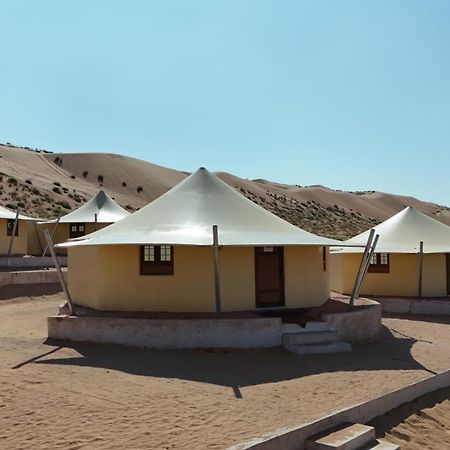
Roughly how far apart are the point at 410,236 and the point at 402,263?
123 cm

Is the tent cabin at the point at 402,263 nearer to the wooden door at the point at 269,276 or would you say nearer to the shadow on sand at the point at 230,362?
the wooden door at the point at 269,276

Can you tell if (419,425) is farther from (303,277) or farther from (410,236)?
(410,236)

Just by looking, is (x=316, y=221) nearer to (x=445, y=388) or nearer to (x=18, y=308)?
(x=18, y=308)

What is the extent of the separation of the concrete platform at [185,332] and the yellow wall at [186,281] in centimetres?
176

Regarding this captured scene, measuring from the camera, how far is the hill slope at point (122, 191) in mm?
54062

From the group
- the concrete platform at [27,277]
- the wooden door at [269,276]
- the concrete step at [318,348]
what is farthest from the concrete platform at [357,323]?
the concrete platform at [27,277]

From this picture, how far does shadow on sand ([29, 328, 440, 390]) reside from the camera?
9.19 metres

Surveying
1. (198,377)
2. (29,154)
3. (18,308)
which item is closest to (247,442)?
(198,377)

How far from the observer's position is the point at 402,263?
62.1 ft

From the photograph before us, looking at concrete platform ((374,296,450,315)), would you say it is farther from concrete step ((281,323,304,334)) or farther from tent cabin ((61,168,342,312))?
concrete step ((281,323,304,334))

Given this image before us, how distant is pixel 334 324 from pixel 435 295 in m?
8.34

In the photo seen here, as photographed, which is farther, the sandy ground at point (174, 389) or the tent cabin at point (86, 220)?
the tent cabin at point (86, 220)

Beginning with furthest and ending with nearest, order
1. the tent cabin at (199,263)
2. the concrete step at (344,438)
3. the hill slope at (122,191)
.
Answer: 1. the hill slope at (122,191)
2. the tent cabin at (199,263)
3. the concrete step at (344,438)

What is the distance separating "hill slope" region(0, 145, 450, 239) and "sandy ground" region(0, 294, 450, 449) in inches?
1574
